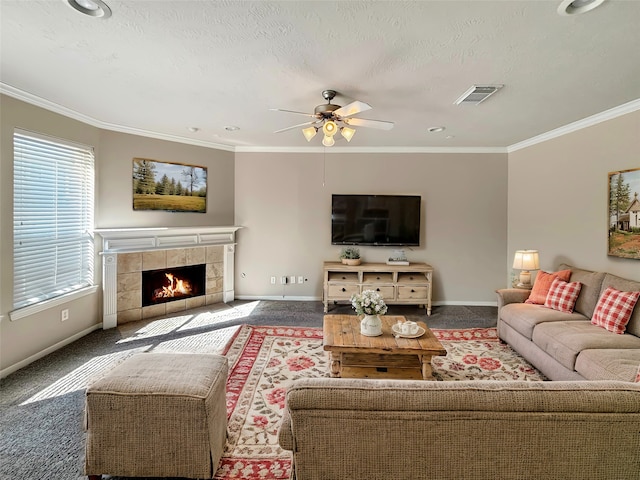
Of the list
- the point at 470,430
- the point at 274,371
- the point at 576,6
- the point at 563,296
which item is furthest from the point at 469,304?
the point at 470,430

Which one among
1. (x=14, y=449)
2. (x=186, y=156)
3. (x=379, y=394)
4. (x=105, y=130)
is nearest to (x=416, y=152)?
(x=186, y=156)

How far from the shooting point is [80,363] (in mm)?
3246

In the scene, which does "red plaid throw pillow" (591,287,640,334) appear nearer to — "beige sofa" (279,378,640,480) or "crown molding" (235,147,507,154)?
"beige sofa" (279,378,640,480)

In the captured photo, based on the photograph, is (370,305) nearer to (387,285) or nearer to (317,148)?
(387,285)

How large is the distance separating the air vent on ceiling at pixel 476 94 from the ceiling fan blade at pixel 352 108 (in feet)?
3.38

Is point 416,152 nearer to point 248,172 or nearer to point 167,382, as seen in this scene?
point 248,172

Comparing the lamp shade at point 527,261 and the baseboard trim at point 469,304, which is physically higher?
the lamp shade at point 527,261

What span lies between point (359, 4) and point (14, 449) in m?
3.40

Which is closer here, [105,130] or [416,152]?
[105,130]

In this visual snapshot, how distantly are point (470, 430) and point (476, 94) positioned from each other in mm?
2917

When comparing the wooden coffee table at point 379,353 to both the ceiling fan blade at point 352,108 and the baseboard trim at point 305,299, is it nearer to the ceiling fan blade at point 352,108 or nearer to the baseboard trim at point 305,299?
the ceiling fan blade at point 352,108

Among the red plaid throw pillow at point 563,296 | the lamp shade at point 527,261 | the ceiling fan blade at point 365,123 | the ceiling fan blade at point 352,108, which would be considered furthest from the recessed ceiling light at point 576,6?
the lamp shade at point 527,261

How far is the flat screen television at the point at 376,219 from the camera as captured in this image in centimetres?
538

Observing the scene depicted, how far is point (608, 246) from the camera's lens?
359 cm
